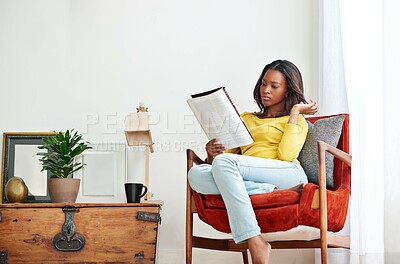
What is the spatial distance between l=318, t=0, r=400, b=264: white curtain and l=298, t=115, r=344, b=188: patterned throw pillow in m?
0.43

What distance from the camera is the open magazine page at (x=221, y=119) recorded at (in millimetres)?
2816

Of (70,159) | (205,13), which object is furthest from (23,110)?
(205,13)

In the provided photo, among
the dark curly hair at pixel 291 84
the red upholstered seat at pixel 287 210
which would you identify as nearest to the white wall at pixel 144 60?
the dark curly hair at pixel 291 84

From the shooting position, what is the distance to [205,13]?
377 centimetres

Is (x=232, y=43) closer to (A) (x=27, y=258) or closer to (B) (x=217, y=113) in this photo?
(B) (x=217, y=113)

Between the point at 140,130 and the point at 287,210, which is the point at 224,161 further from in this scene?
the point at 140,130

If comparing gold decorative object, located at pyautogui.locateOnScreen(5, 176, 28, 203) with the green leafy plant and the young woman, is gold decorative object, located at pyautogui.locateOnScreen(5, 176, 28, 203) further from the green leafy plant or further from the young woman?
the young woman

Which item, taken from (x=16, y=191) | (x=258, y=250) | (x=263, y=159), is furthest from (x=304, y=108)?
(x=16, y=191)

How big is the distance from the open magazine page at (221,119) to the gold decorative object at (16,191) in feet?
3.69

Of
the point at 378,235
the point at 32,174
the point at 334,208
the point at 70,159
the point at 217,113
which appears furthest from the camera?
the point at 32,174

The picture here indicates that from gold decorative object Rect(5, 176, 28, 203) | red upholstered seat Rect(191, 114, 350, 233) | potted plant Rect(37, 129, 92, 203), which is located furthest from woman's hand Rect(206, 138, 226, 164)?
gold decorative object Rect(5, 176, 28, 203)

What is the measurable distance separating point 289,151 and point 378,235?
69cm

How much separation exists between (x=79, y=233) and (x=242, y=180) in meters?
0.95

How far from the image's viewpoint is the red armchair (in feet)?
8.41
